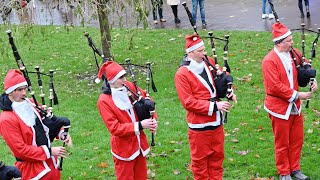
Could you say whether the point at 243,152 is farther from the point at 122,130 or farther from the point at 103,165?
the point at 122,130

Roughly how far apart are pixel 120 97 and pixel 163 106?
5.13 metres

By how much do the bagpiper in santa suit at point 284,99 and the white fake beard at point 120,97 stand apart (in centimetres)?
215

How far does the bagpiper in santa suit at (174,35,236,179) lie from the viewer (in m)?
7.47

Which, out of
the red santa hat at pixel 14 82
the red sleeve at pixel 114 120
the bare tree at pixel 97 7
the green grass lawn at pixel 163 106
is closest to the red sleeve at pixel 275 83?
the green grass lawn at pixel 163 106

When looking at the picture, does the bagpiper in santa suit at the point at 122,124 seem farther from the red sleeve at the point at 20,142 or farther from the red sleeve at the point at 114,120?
the red sleeve at the point at 20,142

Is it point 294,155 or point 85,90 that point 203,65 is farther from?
point 85,90

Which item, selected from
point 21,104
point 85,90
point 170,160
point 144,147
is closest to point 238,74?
point 85,90

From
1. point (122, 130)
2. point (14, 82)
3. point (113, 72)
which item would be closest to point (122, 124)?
point (122, 130)

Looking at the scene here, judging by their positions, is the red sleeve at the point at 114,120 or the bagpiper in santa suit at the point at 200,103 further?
the bagpiper in santa suit at the point at 200,103

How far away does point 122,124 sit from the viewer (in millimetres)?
6992

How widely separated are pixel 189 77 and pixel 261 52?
804 cm

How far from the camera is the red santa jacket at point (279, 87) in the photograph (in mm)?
7828

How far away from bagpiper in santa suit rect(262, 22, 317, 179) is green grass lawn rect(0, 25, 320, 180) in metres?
0.53

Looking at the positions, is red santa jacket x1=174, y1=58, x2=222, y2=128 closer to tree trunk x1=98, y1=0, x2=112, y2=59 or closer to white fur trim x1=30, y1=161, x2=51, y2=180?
white fur trim x1=30, y1=161, x2=51, y2=180
